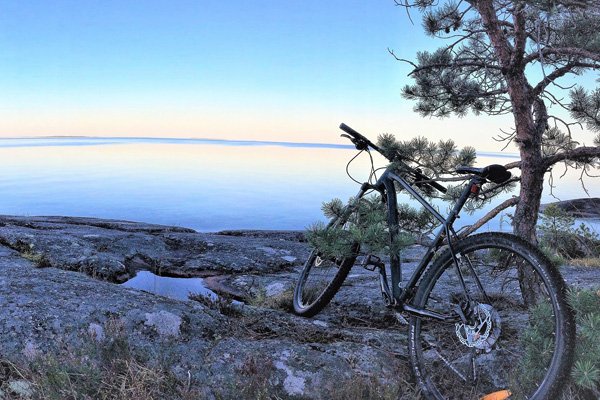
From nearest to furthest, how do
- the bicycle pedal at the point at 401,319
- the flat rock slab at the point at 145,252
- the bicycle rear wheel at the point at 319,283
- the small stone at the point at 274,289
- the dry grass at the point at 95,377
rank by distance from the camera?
1. the dry grass at the point at 95,377
2. the bicycle pedal at the point at 401,319
3. the bicycle rear wheel at the point at 319,283
4. the small stone at the point at 274,289
5. the flat rock slab at the point at 145,252

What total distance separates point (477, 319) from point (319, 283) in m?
2.44

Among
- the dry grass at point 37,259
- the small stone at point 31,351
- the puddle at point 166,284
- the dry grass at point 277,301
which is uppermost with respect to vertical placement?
the small stone at point 31,351

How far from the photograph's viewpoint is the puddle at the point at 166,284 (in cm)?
635

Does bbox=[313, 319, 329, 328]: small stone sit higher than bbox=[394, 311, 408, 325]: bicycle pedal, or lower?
lower

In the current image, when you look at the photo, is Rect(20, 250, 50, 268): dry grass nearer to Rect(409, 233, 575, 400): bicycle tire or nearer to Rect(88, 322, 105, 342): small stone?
Rect(88, 322, 105, 342): small stone

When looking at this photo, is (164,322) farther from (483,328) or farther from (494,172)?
(494,172)

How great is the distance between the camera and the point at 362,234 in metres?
3.84

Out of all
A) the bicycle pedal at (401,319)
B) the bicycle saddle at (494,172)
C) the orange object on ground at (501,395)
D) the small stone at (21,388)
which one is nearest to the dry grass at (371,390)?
the orange object on ground at (501,395)

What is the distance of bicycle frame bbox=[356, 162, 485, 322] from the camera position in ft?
10.7

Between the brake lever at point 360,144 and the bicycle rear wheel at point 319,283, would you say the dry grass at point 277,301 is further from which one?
the brake lever at point 360,144

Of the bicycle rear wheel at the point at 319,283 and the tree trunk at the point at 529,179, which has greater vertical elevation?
the tree trunk at the point at 529,179

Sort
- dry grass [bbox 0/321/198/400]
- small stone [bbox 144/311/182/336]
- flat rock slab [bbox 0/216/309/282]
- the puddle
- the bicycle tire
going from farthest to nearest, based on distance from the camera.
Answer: flat rock slab [bbox 0/216/309/282] → the puddle → small stone [bbox 144/311/182/336] → dry grass [bbox 0/321/198/400] → the bicycle tire

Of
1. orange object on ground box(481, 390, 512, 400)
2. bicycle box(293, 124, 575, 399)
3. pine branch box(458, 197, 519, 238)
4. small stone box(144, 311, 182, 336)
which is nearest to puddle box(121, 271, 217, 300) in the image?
small stone box(144, 311, 182, 336)

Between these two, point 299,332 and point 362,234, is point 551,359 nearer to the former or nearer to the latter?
point 362,234
